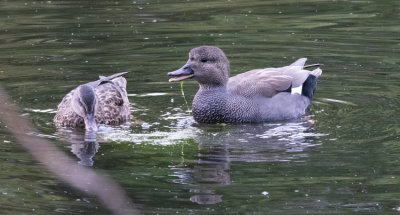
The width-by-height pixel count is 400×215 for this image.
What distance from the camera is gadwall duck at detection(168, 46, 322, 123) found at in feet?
36.8

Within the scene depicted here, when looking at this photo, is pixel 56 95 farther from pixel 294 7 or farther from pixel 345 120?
pixel 294 7

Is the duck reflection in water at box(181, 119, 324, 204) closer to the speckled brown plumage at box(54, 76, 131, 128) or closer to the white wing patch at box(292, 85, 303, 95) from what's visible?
the white wing patch at box(292, 85, 303, 95)

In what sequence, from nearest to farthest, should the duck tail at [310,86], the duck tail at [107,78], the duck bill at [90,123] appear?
1. the duck bill at [90,123]
2. the duck tail at [310,86]
3. the duck tail at [107,78]

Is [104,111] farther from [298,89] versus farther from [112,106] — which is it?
[298,89]

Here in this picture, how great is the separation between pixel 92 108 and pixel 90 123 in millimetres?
188

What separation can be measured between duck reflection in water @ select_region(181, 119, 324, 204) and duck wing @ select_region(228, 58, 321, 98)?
57 cm

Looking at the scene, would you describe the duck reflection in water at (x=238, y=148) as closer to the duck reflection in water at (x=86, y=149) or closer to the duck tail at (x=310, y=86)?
the duck tail at (x=310, y=86)

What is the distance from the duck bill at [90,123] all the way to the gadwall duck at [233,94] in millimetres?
1086

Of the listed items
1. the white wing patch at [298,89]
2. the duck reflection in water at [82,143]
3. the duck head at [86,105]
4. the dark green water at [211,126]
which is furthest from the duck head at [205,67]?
the duck reflection in water at [82,143]

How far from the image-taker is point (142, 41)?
16047mm

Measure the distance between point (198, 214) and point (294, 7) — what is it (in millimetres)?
11511

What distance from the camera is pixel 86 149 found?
32.4 feet

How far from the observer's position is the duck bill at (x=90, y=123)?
1079 cm

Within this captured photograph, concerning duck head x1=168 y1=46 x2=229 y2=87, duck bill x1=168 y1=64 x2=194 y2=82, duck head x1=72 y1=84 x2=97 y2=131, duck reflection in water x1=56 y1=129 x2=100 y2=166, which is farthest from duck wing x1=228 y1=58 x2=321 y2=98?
duck reflection in water x1=56 y1=129 x2=100 y2=166
